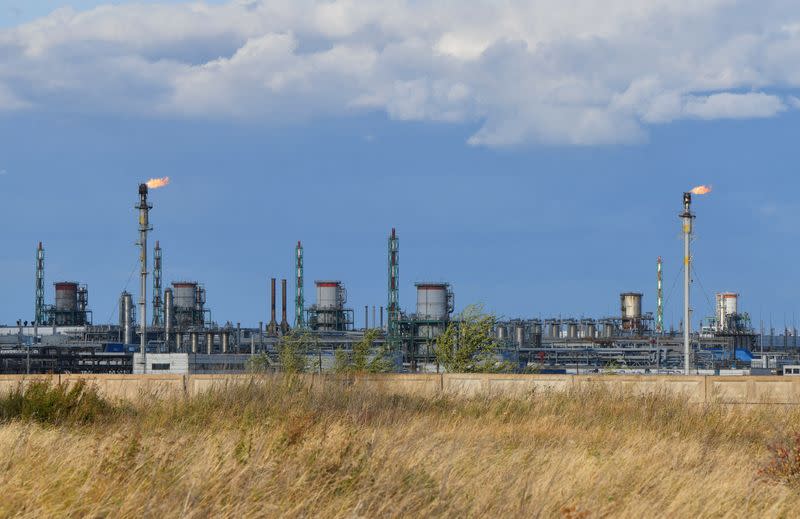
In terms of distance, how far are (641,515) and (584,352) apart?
334ft

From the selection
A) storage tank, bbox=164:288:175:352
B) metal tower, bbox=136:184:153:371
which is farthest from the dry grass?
storage tank, bbox=164:288:175:352

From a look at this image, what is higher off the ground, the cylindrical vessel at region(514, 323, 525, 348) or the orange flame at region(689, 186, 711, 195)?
the orange flame at region(689, 186, 711, 195)

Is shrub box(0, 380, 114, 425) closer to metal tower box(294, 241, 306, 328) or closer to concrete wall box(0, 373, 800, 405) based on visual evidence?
concrete wall box(0, 373, 800, 405)

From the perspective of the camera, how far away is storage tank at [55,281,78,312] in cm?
12762

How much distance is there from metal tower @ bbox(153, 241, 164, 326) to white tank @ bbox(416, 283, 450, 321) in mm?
41181

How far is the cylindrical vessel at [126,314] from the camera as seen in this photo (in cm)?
11988

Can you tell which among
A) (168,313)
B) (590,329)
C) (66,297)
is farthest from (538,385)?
(66,297)

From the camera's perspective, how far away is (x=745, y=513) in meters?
11.4

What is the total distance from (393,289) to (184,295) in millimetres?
25150

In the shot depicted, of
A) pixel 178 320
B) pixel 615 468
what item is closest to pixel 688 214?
pixel 615 468

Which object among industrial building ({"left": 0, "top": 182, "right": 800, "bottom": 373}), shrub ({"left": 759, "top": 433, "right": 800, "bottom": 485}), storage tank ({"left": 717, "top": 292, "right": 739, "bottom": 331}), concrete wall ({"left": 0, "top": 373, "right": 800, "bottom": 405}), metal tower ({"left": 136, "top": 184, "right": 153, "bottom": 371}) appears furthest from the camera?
storage tank ({"left": 717, "top": 292, "right": 739, "bottom": 331})

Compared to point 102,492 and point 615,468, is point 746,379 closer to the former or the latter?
point 615,468

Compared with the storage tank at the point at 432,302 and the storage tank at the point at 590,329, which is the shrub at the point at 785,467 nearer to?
the storage tank at the point at 432,302

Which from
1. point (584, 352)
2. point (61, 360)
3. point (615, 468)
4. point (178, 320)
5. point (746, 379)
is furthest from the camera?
point (178, 320)
